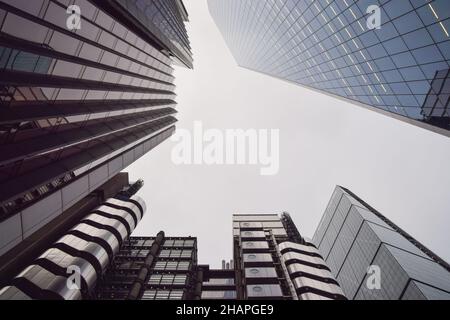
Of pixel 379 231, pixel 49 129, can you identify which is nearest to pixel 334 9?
pixel 49 129

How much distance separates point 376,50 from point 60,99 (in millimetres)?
28514

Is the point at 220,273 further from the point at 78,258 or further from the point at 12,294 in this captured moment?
the point at 12,294

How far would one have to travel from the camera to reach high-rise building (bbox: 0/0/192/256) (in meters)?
12.1

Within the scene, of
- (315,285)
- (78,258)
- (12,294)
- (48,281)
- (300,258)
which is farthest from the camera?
(300,258)

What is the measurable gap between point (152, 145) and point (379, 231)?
73.8m

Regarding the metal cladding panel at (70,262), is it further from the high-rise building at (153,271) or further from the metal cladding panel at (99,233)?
the high-rise building at (153,271)

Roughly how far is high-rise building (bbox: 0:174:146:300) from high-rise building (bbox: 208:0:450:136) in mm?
35806

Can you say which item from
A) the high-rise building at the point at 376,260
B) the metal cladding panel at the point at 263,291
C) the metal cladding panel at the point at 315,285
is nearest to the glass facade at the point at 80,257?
the metal cladding panel at the point at 263,291

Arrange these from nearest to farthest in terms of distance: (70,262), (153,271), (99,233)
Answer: (70,262) < (99,233) < (153,271)

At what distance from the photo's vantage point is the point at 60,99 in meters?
16.4

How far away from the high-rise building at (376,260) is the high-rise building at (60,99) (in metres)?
65.2

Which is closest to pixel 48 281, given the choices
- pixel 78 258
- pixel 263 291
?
pixel 78 258

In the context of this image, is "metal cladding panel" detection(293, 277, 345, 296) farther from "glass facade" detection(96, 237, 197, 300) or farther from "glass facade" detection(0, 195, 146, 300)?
"glass facade" detection(0, 195, 146, 300)

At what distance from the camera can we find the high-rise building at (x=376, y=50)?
856 inches
